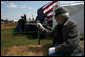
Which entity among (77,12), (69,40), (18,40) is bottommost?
(18,40)

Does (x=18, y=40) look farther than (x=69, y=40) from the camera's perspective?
Yes

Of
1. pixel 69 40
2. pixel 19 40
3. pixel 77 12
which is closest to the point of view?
pixel 69 40

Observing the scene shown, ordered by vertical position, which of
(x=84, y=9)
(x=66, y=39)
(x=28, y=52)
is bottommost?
(x=28, y=52)

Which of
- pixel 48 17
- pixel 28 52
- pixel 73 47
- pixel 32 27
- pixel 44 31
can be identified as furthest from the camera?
pixel 32 27

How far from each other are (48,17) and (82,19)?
155 centimetres

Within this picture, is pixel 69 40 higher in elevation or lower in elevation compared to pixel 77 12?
lower

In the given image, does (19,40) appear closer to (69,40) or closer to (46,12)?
(46,12)

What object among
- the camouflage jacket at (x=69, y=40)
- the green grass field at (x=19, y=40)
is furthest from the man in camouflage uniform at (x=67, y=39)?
the green grass field at (x=19, y=40)

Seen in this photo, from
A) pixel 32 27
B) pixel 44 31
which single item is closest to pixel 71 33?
pixel 44 31

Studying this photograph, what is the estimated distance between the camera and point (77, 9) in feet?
19.1

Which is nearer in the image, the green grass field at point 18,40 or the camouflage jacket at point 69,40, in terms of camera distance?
the camouflage jacket at point 69,40

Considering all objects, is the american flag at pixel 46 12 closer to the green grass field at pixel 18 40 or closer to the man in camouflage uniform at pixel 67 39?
the green grass field at pixel 18 40

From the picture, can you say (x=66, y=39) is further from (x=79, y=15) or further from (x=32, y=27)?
(x=32, y=27)

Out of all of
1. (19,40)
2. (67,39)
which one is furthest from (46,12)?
(67,39)
